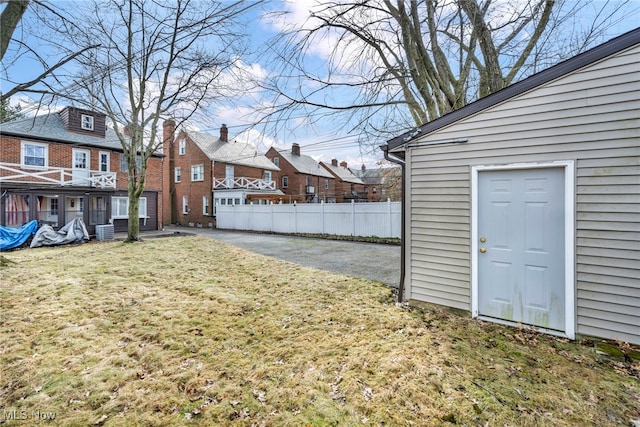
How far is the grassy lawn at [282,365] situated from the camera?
7.65ft

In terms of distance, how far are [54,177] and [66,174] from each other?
1.39m

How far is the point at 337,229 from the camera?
592 inches

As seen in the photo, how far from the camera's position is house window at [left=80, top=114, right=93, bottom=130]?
53.9 feet

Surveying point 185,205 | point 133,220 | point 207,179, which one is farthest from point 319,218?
point 185,205

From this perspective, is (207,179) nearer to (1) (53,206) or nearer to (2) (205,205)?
(2) (205,205)

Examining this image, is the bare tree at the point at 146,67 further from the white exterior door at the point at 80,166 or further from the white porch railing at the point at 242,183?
the white porch railing at the point at 242,183

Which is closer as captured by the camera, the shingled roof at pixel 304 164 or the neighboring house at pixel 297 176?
the neighboring house at pixel 297 176

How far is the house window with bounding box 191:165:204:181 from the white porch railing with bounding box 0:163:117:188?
8.03 m

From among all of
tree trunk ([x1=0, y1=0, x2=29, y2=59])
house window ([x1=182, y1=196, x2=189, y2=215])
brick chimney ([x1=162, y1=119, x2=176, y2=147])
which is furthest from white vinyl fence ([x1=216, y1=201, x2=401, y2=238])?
tree trunk ([x1=0, y1=0, x2=29, y2=59])

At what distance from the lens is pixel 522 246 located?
12.8 ft

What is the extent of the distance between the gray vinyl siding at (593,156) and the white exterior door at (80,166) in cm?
1771

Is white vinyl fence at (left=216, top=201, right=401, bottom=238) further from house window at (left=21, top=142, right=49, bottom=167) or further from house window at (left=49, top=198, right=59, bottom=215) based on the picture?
house window at (left=21, top=142, right=49, bottom=167)

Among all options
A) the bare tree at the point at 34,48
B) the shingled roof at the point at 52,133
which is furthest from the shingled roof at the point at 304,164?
the bare tree at the point at 34,48

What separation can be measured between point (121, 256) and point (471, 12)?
11614mm
